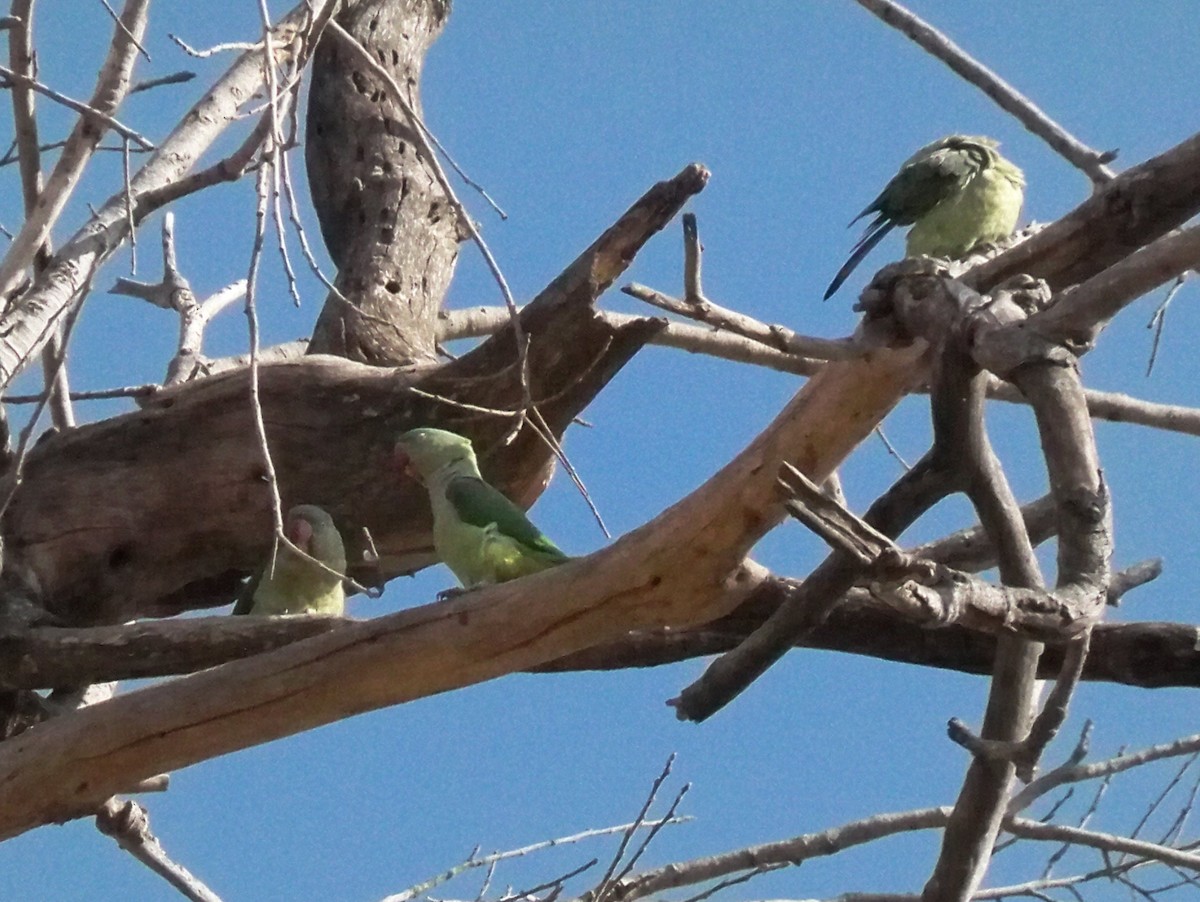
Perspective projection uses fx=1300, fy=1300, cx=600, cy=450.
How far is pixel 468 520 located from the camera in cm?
349

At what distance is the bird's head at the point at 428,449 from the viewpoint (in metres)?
3.54

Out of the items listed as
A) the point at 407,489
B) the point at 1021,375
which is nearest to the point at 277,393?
the point at 407,489

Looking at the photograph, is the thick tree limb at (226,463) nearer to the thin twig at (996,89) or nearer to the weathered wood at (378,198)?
the weathered wood at (378,198)

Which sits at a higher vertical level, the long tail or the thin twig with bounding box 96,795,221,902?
the long tail

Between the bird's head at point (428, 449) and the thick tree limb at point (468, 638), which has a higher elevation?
the bird's head at point (428, 449)

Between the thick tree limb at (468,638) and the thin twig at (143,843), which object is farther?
the thin twig at (143,843)

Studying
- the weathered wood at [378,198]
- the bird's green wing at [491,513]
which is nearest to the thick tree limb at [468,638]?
the bird's green wing at [491,513]

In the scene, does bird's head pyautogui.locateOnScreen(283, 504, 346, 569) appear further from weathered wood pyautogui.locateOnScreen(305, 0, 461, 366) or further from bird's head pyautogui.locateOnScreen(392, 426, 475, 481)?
weathered wood pyautogui.locateOnScreen(305, 0, 461, 366)

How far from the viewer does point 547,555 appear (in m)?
3.39

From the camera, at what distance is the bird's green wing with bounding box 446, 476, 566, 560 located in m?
3.40

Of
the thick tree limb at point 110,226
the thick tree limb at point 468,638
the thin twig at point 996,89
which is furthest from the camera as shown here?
the thin twig at point 996,89

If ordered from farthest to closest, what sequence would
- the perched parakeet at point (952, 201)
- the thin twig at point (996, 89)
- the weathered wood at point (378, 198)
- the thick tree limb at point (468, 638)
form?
the perched parakeet at point (952, 201), the weathered wood at point (378, 198), the thin twig at point (996, 89), the thick tree limb at point (468, 638)

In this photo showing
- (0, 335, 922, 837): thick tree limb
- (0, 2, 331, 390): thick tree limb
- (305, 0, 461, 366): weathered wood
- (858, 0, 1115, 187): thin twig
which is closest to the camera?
(0, 335, 922, 837): thick tree limb

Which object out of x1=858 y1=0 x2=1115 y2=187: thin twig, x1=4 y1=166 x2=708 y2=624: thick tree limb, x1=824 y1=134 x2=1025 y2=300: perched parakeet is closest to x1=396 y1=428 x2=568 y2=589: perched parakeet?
x1=4 y1=166 x2=708 y2=624: thick tree limb
